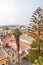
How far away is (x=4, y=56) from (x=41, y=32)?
696cm

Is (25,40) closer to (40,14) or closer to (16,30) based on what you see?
(16,30)

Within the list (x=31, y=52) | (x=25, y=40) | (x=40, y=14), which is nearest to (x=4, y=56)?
(x=31, y=52)

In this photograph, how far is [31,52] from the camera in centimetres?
2058

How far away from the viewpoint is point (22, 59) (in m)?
27.7

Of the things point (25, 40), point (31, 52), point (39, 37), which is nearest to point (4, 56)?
point (31, 52)

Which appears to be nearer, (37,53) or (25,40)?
(37,53)

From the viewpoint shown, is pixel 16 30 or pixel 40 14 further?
pixel 16 30

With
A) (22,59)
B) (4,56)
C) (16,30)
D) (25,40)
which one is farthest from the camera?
(25,40)

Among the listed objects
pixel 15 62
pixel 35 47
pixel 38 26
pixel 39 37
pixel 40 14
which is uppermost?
pixel 40 14

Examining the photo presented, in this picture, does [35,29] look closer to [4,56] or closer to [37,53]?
[37,53]

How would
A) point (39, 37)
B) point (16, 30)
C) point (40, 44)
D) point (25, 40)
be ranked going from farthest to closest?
point (25, 40) → point (16, 30) → point (39, 37) → point (40, 44)

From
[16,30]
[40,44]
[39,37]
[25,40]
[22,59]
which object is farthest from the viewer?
[25,40]

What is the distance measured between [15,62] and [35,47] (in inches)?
392

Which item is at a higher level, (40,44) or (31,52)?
(40,44)
